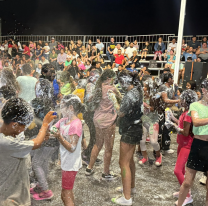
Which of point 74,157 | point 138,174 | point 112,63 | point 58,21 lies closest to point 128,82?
point 74,157

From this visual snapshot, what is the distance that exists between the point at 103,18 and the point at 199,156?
14.8 metres

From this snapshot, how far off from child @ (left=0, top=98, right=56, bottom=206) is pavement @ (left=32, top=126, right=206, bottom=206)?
0.93 m

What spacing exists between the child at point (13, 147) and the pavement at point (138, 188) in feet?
3.04

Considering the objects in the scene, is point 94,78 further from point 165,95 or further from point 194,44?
point 194,44

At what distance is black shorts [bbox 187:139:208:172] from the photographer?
7.57 ft

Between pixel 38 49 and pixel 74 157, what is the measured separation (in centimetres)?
1082

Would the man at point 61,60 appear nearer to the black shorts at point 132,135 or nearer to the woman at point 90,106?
the woman at point 90,106

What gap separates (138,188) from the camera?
328 centimetres

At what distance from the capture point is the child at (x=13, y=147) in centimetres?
191

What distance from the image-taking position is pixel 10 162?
1.96 m

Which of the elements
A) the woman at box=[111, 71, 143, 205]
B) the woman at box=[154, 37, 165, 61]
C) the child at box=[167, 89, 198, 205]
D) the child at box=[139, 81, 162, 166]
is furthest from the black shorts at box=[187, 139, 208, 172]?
the woman at box=[154, 37, 165, 61]

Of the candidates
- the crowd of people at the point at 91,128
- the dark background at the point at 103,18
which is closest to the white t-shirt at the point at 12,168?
the crowd of people at the point at 91,128

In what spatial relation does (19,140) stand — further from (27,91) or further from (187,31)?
(187,31)

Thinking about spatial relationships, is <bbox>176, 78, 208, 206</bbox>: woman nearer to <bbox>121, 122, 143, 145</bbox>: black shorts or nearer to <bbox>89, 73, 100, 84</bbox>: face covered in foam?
<bbox>121, 122, 143, 145</bbox>: black shorts
